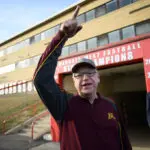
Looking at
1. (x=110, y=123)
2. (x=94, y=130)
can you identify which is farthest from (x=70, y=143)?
(x=110, y=123)

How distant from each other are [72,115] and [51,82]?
1.14ft

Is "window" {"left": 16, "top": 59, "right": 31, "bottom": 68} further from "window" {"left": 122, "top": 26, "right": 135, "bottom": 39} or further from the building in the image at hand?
"window" {"left": 122, "top": 26, "right": 135, "bottom": 39}

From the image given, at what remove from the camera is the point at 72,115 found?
1930 millimetres

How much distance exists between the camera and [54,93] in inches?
74.0

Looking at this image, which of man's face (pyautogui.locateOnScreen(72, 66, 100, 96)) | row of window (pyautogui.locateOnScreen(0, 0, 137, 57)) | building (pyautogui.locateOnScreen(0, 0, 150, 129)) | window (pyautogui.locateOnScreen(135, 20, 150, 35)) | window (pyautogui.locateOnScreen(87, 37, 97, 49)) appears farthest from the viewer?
window (pyautogui.locateOnScreen(87, 37, 97, 49))

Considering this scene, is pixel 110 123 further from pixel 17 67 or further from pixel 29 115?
pixel 17 67

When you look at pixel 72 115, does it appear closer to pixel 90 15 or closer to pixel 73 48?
pixel 90 15

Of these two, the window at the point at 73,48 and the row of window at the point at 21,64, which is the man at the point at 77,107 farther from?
the row of window at the point at 21,64

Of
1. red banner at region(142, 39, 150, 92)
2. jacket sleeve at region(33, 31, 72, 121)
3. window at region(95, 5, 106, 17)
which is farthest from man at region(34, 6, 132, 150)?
window at region(95, 5, 106, 17)

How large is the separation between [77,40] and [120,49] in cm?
1616

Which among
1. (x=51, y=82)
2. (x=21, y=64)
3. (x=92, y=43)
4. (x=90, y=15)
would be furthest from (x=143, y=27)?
(x=21, y=64)

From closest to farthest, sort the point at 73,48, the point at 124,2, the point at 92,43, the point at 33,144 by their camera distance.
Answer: the point at 33,144
the point at 124,2
the point at 92,43
the point at 73,48

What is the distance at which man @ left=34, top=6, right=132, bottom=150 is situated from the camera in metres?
1.85

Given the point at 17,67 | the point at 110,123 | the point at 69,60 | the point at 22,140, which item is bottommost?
the point at 22,140
